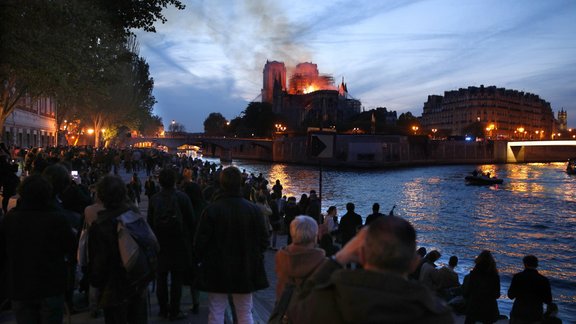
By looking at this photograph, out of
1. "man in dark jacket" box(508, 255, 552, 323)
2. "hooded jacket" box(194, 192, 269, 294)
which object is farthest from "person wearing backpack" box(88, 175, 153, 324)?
"man in dark jacket" box(508, 255, 552, 323)

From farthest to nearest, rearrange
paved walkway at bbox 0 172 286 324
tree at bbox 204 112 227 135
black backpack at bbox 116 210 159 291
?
tree at bbox 204 112 227 135, paved walkway at bbox 0 172 286 324, black backpack at bbox 116 210 159 291

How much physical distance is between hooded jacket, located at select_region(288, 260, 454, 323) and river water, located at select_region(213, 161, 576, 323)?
12.0m

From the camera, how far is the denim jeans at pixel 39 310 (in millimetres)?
4121

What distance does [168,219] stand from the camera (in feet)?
18.2

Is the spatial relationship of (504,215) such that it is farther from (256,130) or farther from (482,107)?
(482,107)

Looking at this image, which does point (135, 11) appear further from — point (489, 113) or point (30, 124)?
point (489, 113)

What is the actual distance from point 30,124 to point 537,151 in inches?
4770

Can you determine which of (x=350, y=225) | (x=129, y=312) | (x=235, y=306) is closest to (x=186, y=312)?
(x=235, y=306)

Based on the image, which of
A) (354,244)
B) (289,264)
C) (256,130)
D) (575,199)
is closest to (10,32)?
(289,264)

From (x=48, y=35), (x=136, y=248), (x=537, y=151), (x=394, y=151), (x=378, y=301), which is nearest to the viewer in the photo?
(x=378, y=301)

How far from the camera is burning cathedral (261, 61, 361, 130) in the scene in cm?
15000

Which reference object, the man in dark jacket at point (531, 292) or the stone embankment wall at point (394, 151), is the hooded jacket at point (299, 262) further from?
the stone embankment wall at point (394, 151)

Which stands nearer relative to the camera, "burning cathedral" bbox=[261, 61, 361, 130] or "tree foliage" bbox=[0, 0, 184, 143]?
"tree foliage" bbox=[0, 0, 184, 143]

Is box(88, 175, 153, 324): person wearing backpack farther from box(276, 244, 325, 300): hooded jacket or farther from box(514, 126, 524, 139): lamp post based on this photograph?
box(514, 126, 524, 139): lamp post
